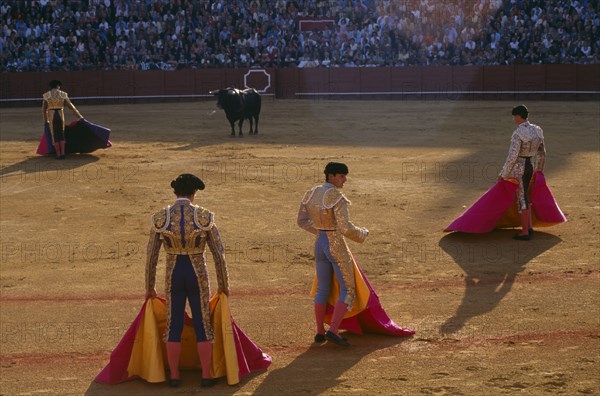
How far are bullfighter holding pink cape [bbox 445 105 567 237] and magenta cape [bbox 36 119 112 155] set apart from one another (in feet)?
24.9

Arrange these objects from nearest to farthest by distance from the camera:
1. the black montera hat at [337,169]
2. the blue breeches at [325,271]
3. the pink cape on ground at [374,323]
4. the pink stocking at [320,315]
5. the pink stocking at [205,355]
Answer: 1. the pink stocking at [205,355]
2. the black montera hat at [337,169]
3. the blue breeches at [325,271]
4. the pink stocking at [320,315]
5. the pink cape on ground at [374,323]

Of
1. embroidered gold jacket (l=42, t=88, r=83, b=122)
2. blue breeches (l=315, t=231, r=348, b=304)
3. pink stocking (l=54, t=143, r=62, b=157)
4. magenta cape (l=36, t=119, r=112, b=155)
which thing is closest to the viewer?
blue breeches (l=315, t=231, r=348, b=304)

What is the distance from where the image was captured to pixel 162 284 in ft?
26.4

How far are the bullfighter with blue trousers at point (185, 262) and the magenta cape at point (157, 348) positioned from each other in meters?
0.09

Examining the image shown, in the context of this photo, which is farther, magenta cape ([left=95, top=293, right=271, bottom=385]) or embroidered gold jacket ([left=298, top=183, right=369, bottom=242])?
embroidered gold jacket ([left=298, top=183, right=369, bottom=242])

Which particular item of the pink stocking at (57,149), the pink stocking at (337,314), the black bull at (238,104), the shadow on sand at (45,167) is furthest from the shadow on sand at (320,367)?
the black bull at (238,104)

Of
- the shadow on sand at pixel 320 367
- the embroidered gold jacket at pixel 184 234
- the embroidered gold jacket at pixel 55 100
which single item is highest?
the embroidered gold jacket at pixel 55 100

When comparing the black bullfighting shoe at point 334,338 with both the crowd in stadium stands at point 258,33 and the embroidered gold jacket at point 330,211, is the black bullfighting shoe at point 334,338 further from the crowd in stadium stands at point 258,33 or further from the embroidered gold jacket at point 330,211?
the crowd in stadium stands at point 258,33

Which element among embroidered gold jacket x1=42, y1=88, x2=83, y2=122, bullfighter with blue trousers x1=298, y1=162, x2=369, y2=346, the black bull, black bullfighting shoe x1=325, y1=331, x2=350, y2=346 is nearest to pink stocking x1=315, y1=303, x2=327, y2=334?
bullfighter with blue trousers x1=298, y1=162, x2=369, y2=346

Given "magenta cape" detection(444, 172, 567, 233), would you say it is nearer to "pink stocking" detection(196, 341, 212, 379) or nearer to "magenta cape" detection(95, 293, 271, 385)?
"magenta cape" detection(95, 293, 271, 385)

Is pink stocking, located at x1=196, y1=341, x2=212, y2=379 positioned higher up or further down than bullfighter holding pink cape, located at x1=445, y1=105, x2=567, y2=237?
further down

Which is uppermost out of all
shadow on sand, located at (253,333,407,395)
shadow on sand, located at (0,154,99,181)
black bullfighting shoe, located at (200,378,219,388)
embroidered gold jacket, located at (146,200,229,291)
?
embroidered gold jacket, located at (146,200,229,291)

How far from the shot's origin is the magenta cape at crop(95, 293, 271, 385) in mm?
5562

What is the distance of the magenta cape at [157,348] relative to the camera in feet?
18.2
